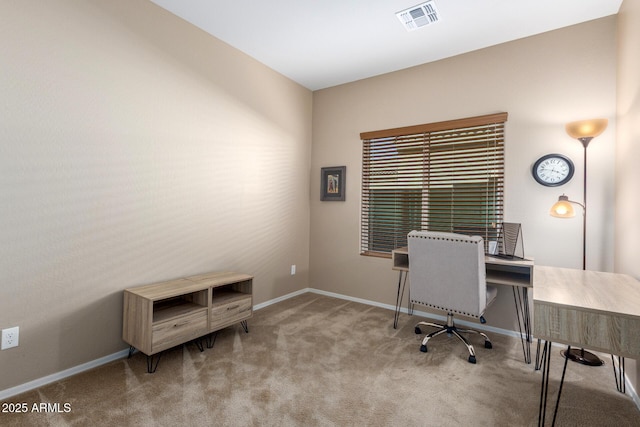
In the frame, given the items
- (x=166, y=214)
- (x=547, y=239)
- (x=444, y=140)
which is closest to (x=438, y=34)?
(x=444, y=140)

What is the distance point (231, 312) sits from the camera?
8.68 ft

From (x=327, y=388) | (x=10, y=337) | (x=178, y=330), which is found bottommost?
(x=327, y=388)

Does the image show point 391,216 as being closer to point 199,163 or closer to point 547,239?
point 547,239

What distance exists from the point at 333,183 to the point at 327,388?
2.57m

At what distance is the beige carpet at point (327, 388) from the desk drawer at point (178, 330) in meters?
0.16

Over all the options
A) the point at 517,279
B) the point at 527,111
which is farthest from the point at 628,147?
the point at 517,279

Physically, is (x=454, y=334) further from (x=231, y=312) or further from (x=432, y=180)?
(x=231, y=312)

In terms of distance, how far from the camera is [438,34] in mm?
2811

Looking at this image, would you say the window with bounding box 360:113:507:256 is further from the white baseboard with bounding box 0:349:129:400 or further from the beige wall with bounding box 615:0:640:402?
the white baseboard with bounding box 0:349:129:400

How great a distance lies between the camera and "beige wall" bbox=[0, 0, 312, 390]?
1853mm

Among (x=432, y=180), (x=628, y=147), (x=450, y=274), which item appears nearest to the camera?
(x=628, y=147)

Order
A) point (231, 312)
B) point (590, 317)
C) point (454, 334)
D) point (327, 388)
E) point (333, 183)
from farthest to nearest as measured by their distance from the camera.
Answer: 1. point (333, 183)
2. point (454, 334)
3. point (231, 312)
4. point (327, 388)
5. point (590, 317)

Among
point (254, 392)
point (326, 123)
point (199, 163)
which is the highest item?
point (326, 123)

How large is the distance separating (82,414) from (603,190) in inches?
155
